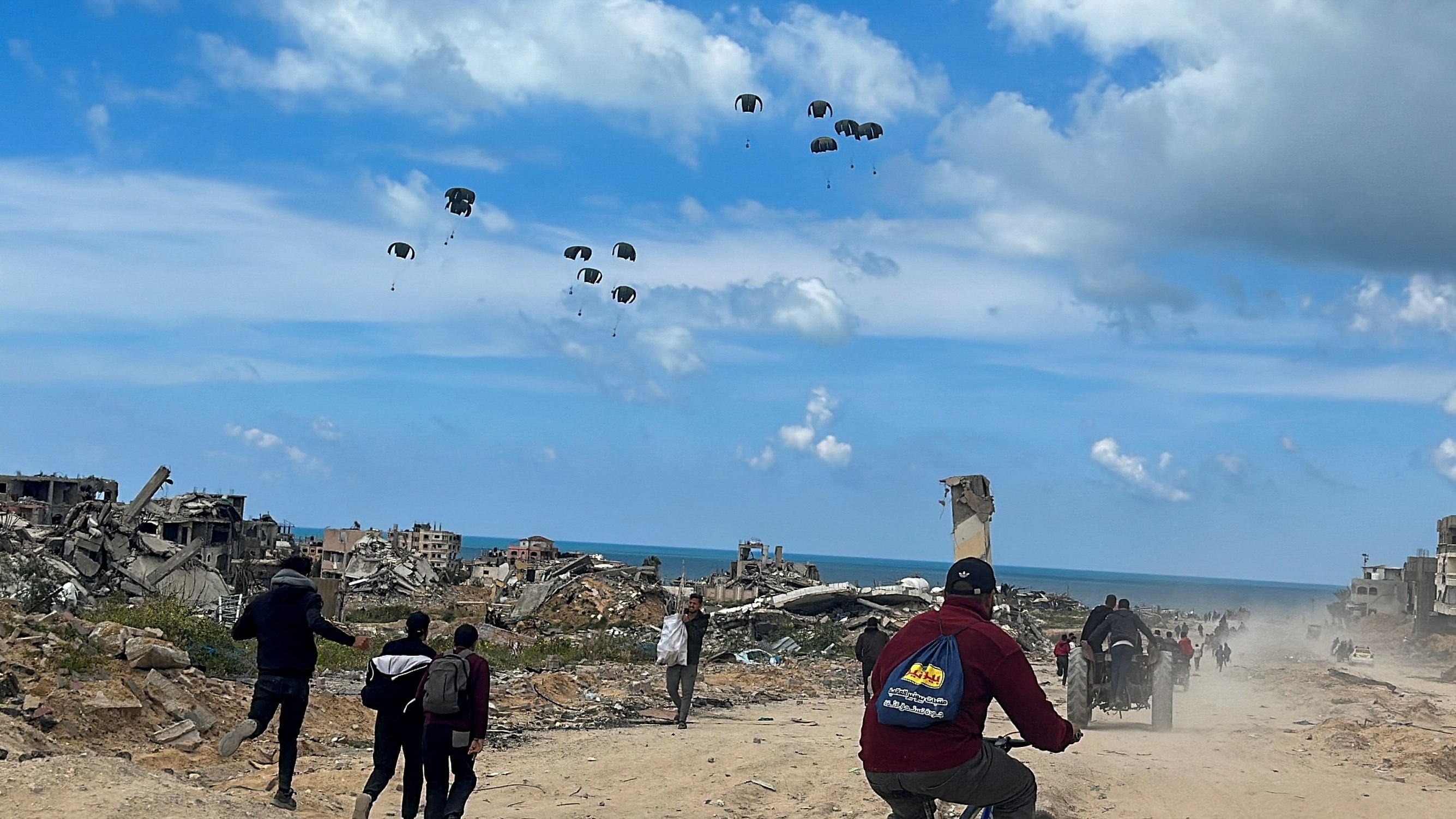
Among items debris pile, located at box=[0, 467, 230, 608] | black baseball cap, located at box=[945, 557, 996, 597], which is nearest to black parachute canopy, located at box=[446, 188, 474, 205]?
debris pile, located at box=[0, 467, 230, 608]

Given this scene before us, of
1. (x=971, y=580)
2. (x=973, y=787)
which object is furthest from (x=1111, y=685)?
(x=973, y=787)

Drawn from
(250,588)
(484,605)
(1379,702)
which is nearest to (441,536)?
(484,605)

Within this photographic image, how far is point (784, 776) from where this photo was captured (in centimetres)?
1220

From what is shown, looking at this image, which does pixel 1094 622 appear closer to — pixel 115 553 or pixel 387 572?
pixel 115 553

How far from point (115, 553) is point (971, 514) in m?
23.0

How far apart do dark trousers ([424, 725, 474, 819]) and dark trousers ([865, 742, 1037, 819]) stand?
409 centimetres

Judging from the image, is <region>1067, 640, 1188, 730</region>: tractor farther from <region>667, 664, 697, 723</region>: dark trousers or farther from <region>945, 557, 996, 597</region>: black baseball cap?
<region>945, 557, 996, 597</region>: black baseball cap

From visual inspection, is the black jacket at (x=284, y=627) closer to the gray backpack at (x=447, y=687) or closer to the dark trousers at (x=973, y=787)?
the gray backpack at (x=447, y=687)

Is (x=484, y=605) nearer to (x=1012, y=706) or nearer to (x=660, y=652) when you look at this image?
(x=660, y=652)

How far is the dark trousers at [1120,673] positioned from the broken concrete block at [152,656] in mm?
12328

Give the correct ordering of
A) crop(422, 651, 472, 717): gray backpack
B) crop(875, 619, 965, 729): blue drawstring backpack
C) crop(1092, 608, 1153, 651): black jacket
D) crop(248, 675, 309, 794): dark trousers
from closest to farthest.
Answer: crop(875, 619, 965, 729): blue drawstring backpack < crop(422, 651, 472, 717): gray backpack < crop(248, 675, 309, 794): dark trousers < crop(1092, 608, 1153, 651): black jacket

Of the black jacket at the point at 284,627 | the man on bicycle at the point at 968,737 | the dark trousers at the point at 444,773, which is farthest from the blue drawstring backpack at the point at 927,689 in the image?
the black jacket at the point at 284,627

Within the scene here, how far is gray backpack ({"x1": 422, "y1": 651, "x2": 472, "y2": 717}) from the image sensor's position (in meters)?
8.38

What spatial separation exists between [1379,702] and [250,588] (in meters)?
28.9
